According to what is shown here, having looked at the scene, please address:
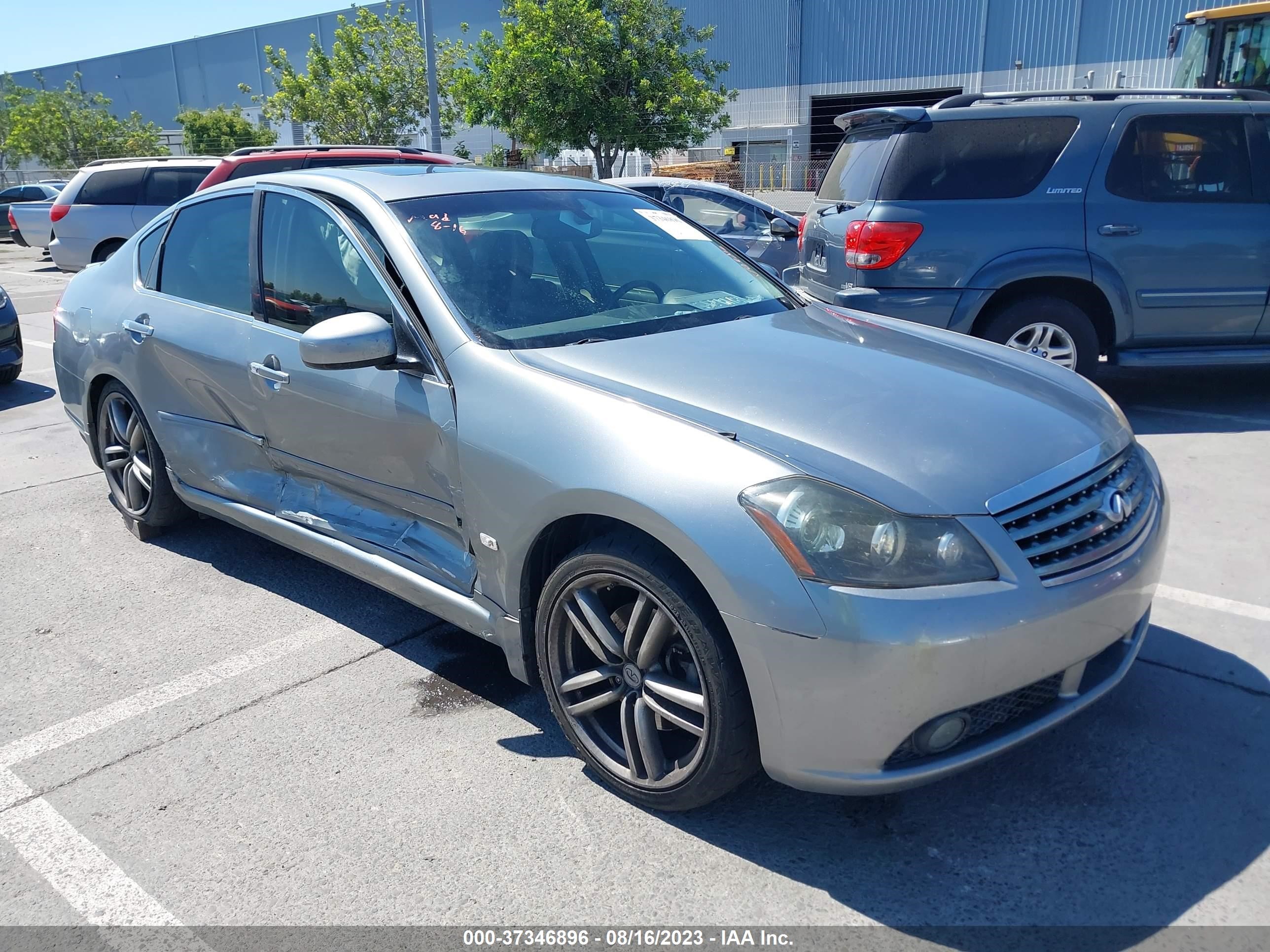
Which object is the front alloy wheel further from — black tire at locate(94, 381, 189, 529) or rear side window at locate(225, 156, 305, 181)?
rear side window at locate(225, 156, 305, 181)

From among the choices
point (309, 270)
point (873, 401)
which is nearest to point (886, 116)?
point (309, 270)

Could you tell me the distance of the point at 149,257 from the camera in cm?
484

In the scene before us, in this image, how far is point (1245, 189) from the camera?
649cm

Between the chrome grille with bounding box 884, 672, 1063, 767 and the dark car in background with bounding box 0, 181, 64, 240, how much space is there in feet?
89.4

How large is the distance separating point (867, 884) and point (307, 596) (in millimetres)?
2796

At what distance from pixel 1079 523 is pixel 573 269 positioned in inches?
77.0

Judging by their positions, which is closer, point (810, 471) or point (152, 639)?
point (810, 471)

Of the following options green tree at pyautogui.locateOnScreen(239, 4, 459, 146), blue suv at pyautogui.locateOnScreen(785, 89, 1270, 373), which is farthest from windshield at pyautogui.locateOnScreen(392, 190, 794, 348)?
green tree at pyautogui.locateOnScreen(239, 4, 459, 146)

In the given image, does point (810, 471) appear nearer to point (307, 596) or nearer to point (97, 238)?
point (307, 596)

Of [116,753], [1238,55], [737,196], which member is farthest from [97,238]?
[1238,55]

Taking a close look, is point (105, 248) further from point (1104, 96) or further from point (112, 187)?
point (1104, 96)

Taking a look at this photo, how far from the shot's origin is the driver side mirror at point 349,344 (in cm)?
318

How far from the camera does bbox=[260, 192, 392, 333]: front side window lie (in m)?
3.58

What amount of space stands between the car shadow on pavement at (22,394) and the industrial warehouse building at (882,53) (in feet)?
78.1
